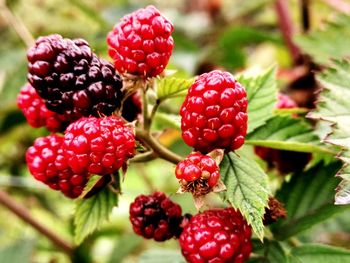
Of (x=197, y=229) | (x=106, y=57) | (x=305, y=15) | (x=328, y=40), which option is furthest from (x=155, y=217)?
(x=106, y=57)

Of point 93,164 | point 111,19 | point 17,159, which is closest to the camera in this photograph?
point 93,164

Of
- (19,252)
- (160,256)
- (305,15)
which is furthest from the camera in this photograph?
(305,15)

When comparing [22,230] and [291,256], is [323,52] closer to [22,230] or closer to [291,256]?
[291,256]

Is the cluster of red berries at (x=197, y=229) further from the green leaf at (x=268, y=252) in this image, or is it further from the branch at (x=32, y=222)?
the branch at (x=32, y=222)

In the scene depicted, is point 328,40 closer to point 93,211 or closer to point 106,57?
point 93,211

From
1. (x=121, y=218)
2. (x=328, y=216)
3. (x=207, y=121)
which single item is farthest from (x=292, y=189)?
(x=121, y=218)

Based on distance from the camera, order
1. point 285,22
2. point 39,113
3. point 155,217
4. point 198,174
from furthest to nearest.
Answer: point 285,22
point 39,113
point 155,217
point 198,174

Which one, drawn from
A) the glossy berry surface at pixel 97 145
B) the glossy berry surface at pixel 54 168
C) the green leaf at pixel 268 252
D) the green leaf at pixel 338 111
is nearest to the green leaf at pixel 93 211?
the glossy berry surface at pixel 54 168
